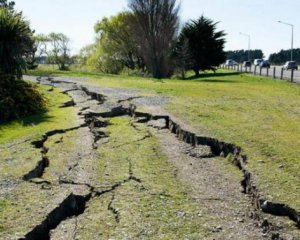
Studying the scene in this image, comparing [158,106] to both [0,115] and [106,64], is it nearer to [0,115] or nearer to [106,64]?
[0,115]

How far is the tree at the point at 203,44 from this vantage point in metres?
36.3

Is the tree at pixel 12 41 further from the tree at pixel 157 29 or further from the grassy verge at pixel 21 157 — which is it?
the tree at pixel 157 29

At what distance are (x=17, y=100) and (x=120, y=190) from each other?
821cm

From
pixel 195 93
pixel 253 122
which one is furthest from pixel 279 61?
pixel 253 122

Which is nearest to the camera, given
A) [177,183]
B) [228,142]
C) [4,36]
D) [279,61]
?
[177,183]

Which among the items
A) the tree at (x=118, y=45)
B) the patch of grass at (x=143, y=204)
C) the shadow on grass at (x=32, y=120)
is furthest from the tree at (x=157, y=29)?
the patch of grass at (x=143, y=204)

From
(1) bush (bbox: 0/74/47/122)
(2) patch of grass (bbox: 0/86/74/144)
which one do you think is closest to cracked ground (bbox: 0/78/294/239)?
(2) patch of grass (bbox: 0/86/74/144)

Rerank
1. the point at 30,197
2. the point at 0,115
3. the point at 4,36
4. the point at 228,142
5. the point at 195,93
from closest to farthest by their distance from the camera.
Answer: the point at 30,197, the point at 228,142, the point at 0,115, the point at 4,36, the point at 195,93

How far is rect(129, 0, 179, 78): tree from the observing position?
36594 mm

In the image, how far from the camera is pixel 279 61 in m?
82.4

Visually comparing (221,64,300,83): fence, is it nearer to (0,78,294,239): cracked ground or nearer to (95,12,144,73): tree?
(95,12,144,73): tree

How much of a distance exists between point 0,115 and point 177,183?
7.55 metres

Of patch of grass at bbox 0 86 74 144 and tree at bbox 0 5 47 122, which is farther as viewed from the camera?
tree at bbox 0 5 47 122

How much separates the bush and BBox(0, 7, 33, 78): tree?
26.2 inches
